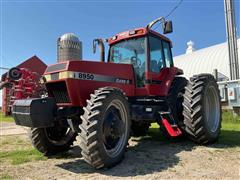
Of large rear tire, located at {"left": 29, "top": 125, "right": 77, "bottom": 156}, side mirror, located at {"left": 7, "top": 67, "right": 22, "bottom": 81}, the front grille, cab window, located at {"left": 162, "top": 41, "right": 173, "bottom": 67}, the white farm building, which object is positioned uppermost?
the white farm building

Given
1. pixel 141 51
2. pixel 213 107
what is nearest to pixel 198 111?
pixel 213 107

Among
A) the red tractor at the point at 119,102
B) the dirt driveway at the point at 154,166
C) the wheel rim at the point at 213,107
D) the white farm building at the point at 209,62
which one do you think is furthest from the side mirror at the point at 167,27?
the white farm building at the point at 209,62

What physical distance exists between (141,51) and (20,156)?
358cm

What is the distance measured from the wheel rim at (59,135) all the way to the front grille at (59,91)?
81 cm

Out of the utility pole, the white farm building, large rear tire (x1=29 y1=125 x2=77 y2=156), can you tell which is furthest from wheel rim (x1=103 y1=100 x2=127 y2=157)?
the white farm building

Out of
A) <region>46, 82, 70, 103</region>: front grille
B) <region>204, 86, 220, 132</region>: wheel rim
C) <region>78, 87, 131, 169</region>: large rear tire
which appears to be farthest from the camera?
<region>204, 86, 220, 132</region>: wheel rim

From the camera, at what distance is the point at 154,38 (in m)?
7.13

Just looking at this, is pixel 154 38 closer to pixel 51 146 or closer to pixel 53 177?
pixel 51 146

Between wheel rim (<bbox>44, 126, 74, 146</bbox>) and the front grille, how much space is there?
81 cm

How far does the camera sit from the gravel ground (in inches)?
179

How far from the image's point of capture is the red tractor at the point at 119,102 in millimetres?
4938

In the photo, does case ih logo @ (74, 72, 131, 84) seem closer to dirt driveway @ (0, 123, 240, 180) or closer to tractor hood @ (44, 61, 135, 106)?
tractor hood @ (44, 61, 135, 106)

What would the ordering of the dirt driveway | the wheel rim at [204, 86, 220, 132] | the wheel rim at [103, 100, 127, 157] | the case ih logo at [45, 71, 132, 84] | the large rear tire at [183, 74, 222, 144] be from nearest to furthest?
the dirt driveway → the wheel rim at [103, 100, 127, 157] → the case ih logo at [45, 71, 132, 84] → the large rear tire at [183, 74, 222, 144] → the wheel rim at [204, 86, 220, 132]

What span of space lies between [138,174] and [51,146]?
2.32m
